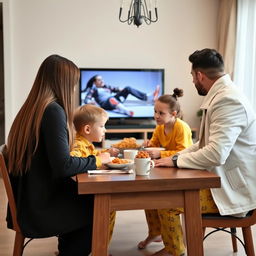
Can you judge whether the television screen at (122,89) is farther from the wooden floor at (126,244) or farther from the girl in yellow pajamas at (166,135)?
the girl in yellow pajamas at (166,135)

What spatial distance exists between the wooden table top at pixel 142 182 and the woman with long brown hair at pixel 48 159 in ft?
0.52

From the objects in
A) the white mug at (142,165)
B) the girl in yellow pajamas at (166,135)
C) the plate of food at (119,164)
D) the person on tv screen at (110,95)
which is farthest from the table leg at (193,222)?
the person on tv screen at (110,95)

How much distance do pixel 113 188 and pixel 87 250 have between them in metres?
0.52

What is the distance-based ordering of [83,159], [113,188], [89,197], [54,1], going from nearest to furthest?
[113,188] → [83,159] → [89,197] → [54,1]

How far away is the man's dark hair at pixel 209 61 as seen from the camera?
6.71 ft

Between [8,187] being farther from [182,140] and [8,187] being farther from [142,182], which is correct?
[182,140]

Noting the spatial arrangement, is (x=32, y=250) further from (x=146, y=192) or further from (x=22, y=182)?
(x=146, y=192)

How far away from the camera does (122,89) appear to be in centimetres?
550

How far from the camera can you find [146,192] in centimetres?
159

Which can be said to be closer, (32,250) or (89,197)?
(89,197)

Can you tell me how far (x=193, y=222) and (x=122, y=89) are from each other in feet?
13.0

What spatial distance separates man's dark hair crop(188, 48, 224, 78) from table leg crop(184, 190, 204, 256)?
73cm

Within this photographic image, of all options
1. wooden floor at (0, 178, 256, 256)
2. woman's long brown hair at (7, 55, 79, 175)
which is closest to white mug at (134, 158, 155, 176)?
woman's long brown hair at (7, 55, 79, 175)

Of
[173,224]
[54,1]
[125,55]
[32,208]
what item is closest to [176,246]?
[173,224]
